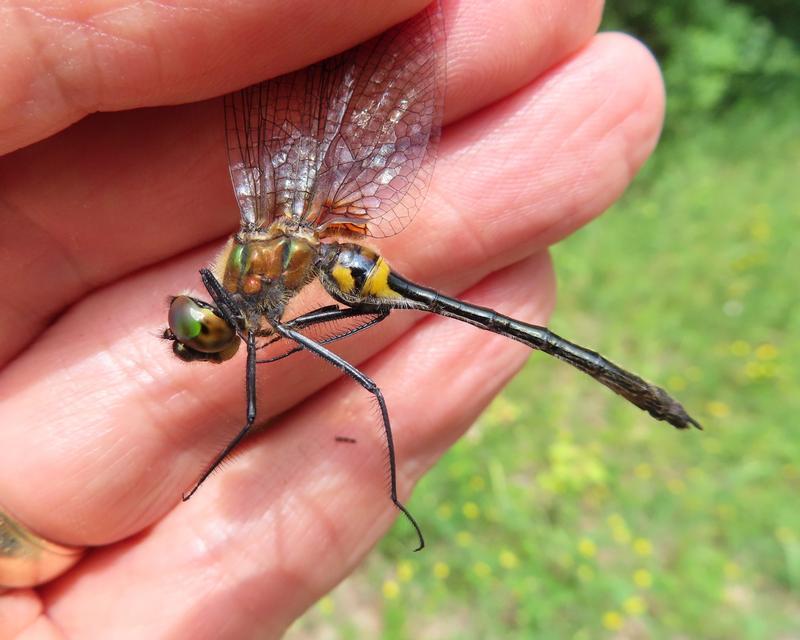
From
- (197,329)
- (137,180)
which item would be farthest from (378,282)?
(137,180)

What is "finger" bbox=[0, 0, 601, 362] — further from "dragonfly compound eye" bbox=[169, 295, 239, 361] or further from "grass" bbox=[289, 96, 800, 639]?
"grass" bbox=[289, 96, 800, 639]

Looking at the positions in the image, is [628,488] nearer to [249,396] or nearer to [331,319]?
[331,319]

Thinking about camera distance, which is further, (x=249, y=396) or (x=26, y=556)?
(x=26, y=556)

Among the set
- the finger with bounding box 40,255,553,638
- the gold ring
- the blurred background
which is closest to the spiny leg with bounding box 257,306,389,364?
the finger with bounding box 40,255,553,638

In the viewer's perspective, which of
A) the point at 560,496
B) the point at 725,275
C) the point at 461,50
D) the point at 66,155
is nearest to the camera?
the point at 66,155

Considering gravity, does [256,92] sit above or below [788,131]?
above

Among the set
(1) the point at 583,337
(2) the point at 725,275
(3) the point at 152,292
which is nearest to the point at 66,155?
(3) the point at 152,292

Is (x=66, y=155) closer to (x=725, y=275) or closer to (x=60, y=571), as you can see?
(x=60, y=571)
